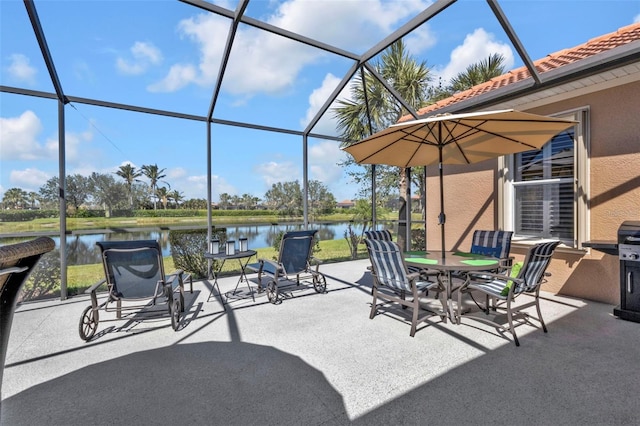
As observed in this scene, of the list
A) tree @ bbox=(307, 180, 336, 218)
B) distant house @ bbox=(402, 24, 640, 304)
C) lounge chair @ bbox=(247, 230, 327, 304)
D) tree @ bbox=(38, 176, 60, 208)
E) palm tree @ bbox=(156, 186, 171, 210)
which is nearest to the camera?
distant house @ bbox=(402, 24, 640, 304)

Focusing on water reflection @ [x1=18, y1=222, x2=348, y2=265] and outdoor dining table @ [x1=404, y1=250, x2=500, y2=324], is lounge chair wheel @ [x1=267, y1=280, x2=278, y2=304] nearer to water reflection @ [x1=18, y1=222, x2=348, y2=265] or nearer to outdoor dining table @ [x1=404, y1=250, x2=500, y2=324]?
water reflection @ [x1=18, y1=222, x2=348, y2=265]

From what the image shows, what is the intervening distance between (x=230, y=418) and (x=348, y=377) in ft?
3.00

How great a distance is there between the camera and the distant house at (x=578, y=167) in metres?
3.84

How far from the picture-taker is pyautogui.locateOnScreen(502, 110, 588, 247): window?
4270 mm

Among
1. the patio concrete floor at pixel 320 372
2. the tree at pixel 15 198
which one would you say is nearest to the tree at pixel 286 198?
the patio concrete floor at pixel 320 372

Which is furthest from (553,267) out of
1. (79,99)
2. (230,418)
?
(79,99)

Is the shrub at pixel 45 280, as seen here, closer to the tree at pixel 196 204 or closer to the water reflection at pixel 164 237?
the water reflection at pixel 164 237

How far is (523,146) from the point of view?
3.95 meters

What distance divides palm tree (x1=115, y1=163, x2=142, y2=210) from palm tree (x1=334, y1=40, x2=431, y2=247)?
447 centimetres

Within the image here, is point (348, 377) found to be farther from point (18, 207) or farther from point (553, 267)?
point (18, 207)

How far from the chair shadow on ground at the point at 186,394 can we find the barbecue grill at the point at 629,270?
146 inches

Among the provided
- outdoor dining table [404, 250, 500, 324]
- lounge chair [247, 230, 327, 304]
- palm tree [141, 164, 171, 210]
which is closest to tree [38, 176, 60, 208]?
palm tree [141, 164, 171, 210]

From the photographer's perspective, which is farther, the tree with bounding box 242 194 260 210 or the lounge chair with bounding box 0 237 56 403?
the tree with bounding box 242 194 260 210

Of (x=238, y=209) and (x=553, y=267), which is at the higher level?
(x=238, y=209)
